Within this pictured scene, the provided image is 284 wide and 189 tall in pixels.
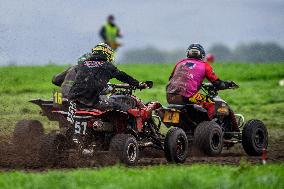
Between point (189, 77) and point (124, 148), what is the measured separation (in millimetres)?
3426

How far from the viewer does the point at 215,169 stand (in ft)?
41.7

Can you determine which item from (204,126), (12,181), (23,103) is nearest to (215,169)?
(12,181)

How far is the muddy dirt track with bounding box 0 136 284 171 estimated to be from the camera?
48.4ft

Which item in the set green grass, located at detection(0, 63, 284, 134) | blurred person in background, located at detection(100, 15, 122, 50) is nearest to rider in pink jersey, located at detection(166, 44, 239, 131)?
green grass, located at detection(0, 63, 284, 134)

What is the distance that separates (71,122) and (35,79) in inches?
904

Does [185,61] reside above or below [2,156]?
above

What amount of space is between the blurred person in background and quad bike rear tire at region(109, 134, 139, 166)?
24.7 meters

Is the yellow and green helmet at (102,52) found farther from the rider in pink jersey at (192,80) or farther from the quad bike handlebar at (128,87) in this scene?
the rider in pink jersey at (192,80)

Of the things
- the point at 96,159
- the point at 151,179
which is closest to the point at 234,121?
the point at 96,159

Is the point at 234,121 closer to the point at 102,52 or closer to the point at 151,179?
the point at 102,52

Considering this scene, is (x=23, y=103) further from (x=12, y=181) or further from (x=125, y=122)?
(x=12, y=181)

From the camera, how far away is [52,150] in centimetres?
1494

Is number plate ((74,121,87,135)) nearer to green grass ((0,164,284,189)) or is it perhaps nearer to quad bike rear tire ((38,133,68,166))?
quad bike rear tire ((38,133,68,166))

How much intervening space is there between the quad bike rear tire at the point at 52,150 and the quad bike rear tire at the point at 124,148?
0.99m
